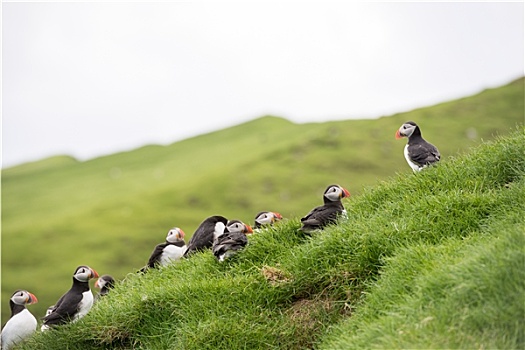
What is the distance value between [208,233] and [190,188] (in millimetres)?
71826

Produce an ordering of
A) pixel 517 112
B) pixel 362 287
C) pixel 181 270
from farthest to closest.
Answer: pixel 517 112 → pixel 181 270 → pixel 362 287

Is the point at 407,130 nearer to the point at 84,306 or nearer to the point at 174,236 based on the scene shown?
the point at 174,236

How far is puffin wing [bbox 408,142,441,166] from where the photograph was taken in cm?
985

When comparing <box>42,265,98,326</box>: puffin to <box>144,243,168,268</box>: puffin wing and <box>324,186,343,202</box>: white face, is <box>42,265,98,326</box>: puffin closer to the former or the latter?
<box>144,243,168,268</box>: puffin wing

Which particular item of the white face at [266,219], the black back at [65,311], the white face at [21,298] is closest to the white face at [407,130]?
the white face at [266,219]

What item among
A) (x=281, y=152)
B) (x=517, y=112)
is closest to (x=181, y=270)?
(x=281, y=152)

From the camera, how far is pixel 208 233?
1030cm

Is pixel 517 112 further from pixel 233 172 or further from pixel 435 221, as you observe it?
pixel 435 221

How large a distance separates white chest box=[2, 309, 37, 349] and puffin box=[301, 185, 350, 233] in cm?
382

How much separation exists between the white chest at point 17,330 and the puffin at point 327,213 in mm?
3823

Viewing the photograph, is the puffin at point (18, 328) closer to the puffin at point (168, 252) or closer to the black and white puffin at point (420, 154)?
the puffin at point (168, 252)

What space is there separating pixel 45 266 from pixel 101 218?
11500mm

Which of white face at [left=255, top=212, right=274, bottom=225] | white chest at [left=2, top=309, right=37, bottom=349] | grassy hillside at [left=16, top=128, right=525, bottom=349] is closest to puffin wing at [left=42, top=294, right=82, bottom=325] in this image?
grassy hillside at [left=16, top=128, right=525, bottom=349]

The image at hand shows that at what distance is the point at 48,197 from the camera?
97188 mm
